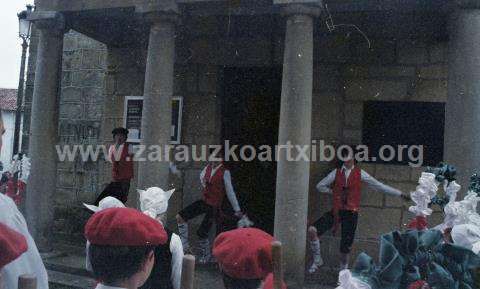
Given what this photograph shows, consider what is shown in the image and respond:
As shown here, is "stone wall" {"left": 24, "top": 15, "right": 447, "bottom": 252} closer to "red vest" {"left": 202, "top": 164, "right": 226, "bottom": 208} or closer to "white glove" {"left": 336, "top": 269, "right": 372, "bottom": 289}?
"red vest" {"left": 202, "top": 164, "right": 226, "bottom": 208}

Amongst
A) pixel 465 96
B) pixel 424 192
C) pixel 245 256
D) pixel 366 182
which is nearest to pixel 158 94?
pixel 366 182

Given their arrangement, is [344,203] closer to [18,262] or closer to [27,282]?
[18,262]

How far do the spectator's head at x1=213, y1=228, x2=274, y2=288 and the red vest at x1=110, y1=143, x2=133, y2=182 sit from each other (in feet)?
21.4

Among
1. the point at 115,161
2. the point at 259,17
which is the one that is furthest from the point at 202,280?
the point at 259,17

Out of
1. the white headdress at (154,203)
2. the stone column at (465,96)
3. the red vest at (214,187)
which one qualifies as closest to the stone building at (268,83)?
the stone column at (465,96)

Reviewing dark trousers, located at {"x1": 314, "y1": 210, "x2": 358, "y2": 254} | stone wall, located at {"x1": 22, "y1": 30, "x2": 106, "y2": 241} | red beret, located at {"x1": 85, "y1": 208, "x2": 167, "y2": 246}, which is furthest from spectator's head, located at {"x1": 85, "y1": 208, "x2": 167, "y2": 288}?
stone wall, located at {"x1": 22, "y1": 30, "x2": 106, "y2": 241}

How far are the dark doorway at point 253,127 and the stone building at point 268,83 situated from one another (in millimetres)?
18

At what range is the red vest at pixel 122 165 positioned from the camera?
8648mm

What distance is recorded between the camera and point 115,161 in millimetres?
8664

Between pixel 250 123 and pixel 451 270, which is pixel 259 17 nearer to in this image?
pixel 250 123

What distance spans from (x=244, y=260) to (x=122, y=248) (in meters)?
0.50

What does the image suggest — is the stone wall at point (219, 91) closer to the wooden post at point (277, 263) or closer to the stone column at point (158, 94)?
the stone column at point (158, 94)

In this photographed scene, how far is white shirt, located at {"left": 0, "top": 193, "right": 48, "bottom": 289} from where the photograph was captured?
1920 millimetres

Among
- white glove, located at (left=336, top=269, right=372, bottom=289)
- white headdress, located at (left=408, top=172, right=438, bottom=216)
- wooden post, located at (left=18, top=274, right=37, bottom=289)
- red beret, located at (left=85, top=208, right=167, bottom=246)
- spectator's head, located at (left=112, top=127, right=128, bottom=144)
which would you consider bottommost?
white glove, located at (left=336, top=269, right=372, bottom=289)
